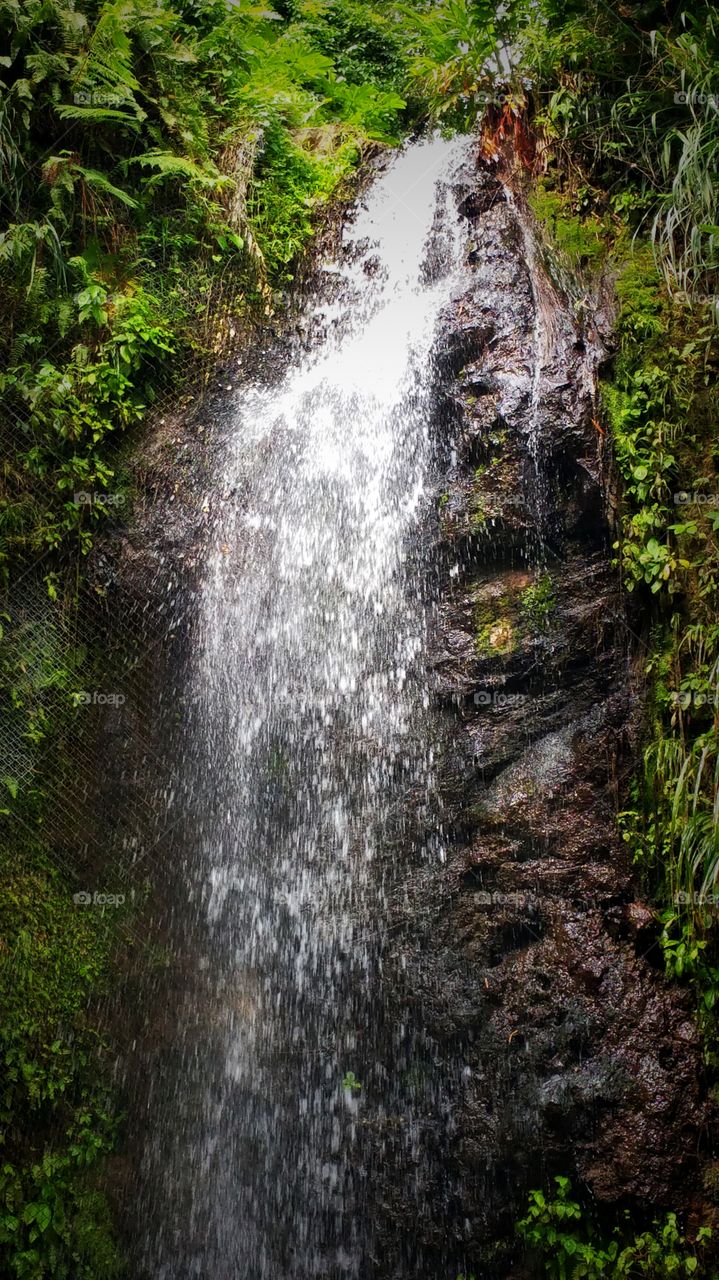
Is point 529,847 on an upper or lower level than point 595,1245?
upper

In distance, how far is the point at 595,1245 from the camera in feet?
9.75

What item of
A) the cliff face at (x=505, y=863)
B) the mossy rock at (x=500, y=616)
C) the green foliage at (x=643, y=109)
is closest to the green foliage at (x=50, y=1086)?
the cliff face at (x=505, y=863)

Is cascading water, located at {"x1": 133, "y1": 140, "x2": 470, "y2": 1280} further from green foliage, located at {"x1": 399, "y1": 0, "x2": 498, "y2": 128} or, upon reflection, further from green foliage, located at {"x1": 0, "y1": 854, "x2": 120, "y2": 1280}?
green foliage, located at {"x1": 399, "y1": 0, "x2": 498, "y2": 128}

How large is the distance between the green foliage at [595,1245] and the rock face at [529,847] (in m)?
0.09

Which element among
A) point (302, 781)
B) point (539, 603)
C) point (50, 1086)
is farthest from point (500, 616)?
point (50, 1086)

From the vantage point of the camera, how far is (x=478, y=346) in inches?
176

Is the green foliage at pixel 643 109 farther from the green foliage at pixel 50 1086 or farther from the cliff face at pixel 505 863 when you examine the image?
the green foliage at pixel 50 1086

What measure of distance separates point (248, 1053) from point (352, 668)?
188 centimetres

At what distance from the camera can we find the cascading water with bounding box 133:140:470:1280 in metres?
3.63

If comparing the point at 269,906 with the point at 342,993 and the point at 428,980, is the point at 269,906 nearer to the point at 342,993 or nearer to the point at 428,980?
the point at 342,993

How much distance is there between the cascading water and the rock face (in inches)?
9.4

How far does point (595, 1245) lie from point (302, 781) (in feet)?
7.20

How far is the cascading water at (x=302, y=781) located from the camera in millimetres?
3631

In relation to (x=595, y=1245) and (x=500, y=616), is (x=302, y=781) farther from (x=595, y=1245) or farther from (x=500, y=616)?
(x=595, y=1245)
